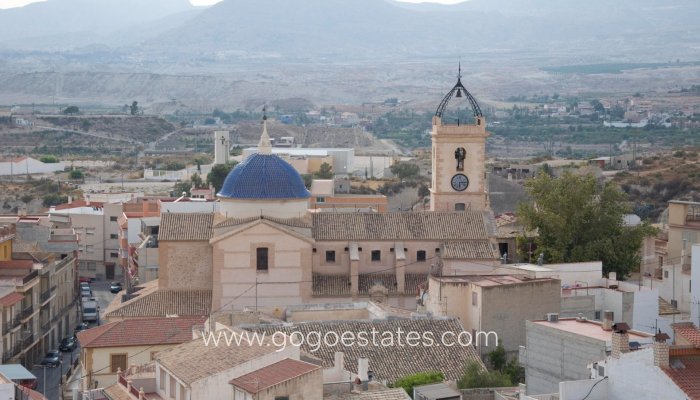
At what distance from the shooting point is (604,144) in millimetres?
156750

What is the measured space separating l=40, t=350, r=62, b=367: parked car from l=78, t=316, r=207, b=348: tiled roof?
219 inches

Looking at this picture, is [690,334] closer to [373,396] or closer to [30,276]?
[373,396]

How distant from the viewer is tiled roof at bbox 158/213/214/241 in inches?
1645

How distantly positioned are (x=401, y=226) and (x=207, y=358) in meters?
17.0

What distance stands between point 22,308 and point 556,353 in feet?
59.9

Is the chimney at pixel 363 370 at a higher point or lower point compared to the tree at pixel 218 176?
higher

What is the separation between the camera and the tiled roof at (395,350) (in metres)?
29.8

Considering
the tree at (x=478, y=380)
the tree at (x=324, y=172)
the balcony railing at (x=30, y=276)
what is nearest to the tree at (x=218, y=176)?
the tree at (x=324, y=172)

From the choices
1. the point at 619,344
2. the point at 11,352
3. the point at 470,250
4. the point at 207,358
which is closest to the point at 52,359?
the point at 11,352

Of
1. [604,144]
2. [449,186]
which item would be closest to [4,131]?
[604,144]

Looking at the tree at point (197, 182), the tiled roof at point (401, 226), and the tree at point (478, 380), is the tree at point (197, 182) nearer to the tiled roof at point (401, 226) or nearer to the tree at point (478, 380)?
the tiled roof at point (401, 226)

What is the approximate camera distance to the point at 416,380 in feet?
92.3

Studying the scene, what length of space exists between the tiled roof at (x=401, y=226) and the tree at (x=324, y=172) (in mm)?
43697

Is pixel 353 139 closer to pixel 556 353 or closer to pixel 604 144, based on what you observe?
pixel 604 144
